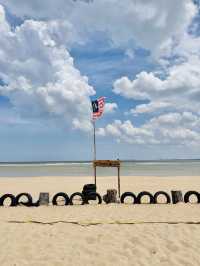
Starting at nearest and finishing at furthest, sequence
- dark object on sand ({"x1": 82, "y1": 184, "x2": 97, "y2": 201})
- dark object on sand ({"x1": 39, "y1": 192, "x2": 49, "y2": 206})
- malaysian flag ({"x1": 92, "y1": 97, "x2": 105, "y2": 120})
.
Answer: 1. dark object on sand ({"x1": 39, "y1": 192, "x2": 49, "y2": 206})
2. dark object on sand ({"x1": 82, "y1": 184, "x2": 97, "y2": 201})
3. malaysian flag ({"x1": 92, "y1": 97, "x2": 105, "y2": 120})

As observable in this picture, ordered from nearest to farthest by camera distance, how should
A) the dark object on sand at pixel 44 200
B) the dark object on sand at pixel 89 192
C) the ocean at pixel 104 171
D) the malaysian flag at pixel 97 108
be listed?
the dark object on sand at pixel 44 200 < the dark object on sand at pixel 89 192 < the malaysian flag at pixel 97 108 < the ocean at pixel 104 171

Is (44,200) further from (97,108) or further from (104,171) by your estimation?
(104,171)

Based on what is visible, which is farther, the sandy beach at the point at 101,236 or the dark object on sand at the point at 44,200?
the dark object on sand at the point at 44,200

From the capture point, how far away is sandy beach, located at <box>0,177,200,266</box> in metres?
8.41

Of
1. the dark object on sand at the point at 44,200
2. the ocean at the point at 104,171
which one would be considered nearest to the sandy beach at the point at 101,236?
the dark object on sand at the point at 44,200

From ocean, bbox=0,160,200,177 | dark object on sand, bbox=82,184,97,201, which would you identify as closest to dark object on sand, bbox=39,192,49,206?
dark object on sand, bbox=82,184,97,201

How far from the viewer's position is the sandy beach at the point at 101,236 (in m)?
8.41

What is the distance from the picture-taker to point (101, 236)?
10.0 meters

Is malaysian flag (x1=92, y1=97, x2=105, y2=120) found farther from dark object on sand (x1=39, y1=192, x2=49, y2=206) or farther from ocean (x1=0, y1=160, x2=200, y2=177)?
ocean (x1=0, y1=160, x2=200, y2=177)

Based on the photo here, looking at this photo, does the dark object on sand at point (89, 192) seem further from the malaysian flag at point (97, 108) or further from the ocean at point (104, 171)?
the ocean at point (104, 171)

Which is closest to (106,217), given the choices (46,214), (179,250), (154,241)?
(46,214)

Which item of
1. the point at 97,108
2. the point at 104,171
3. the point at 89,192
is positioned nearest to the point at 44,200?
the point at 89,192

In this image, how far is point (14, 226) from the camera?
37.4 ft

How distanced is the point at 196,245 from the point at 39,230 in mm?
4336
